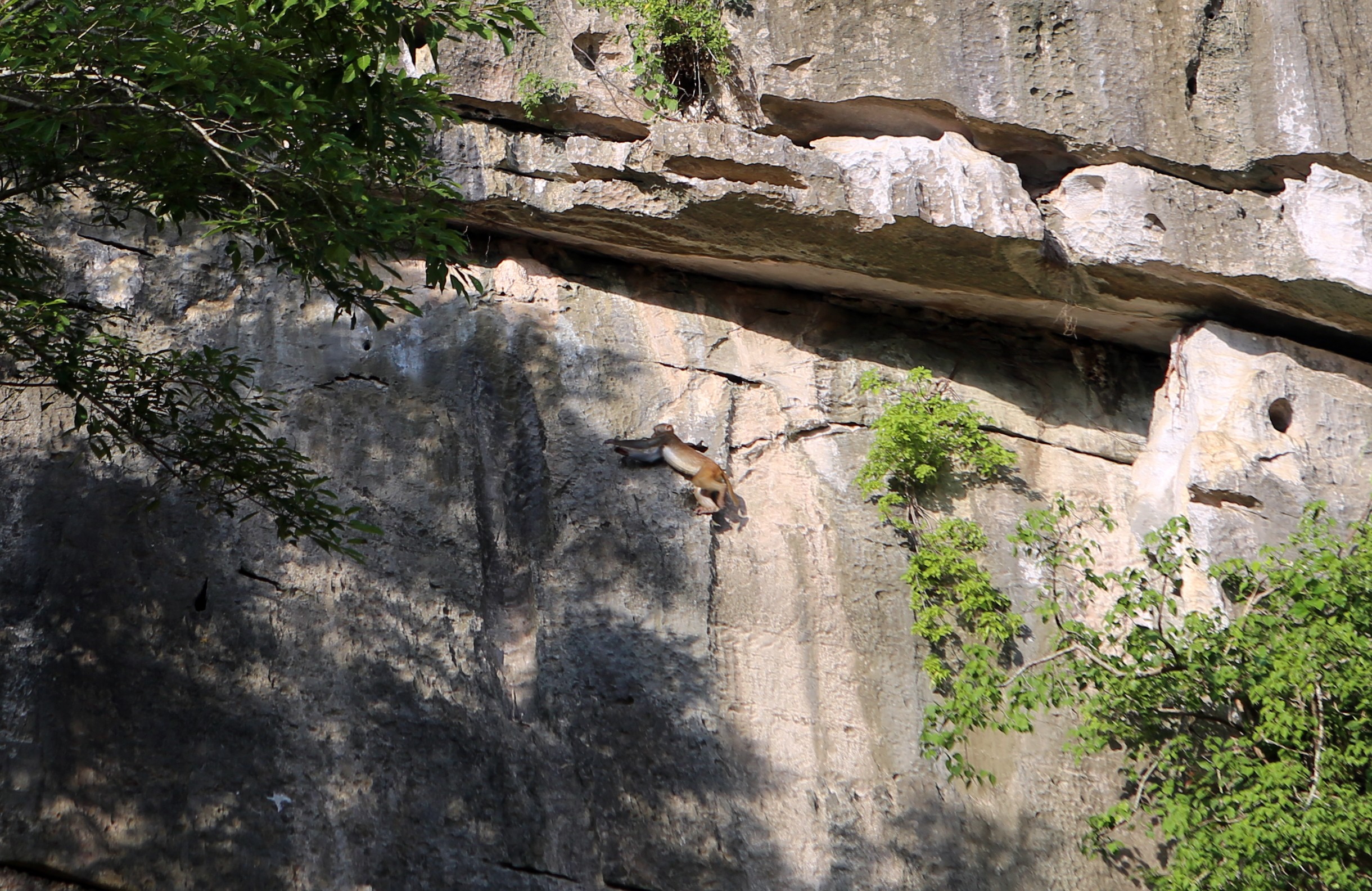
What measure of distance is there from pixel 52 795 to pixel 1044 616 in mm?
5541

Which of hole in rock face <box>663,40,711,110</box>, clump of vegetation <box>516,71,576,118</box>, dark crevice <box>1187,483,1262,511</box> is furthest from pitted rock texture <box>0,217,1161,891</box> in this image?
hole in rock face <box>663,40,711,110</box>

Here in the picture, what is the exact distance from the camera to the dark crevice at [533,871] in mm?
6629

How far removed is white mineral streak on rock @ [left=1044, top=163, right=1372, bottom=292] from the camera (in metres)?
8.41

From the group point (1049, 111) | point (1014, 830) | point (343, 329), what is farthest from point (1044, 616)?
point (343, 329)

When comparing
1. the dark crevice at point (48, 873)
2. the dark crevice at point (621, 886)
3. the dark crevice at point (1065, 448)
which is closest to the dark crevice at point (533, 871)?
the dark crevice at point (621, 886)

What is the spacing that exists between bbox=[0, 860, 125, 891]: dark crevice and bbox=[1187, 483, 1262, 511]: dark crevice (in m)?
6.82

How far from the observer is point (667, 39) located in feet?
29.3

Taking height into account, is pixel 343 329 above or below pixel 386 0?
below

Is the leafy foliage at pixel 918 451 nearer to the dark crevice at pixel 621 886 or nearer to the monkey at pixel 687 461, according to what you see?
the monkey at pixel 687 461

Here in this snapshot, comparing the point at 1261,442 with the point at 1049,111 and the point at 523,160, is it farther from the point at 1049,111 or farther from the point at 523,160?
the point at 523,160

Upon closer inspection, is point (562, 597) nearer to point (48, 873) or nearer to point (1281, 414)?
point (48, 873)

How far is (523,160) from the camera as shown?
8.66 m

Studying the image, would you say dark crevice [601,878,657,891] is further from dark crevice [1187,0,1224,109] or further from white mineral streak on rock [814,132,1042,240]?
dark crevice [1187,0,1224,109]

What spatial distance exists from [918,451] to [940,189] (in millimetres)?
1761
